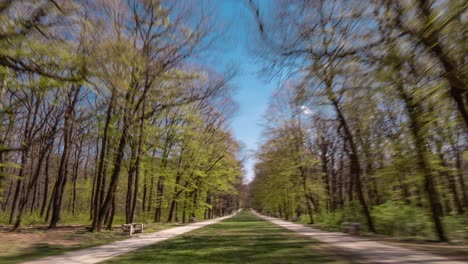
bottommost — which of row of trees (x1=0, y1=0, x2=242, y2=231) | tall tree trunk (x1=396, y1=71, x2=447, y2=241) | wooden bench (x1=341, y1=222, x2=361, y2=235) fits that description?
wooden bench (x1=341, y1=222, x2=361, y2=235)

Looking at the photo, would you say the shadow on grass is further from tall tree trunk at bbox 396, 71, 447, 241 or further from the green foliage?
the green foliage

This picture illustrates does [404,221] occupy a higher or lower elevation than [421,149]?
lower

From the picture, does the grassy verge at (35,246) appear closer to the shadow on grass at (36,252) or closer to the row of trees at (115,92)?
the shadow on grass at (36,252)

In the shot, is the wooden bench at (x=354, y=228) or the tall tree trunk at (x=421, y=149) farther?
the wooden bench at (x=354, y=228)

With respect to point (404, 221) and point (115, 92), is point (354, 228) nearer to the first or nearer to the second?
point (404, 221)

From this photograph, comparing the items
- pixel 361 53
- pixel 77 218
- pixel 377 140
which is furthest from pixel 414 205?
pixel 77 218

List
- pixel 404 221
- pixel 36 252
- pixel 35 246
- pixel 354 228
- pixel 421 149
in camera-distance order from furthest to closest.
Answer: pixel 354 228, pixel 404 221, pixel 35 246, pixel 36 252, pixel 421 149

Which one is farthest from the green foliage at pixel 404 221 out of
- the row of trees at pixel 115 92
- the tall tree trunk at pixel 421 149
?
the row of trees at pixel 115 92

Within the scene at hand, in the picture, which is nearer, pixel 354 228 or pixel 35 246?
pixel 35 246

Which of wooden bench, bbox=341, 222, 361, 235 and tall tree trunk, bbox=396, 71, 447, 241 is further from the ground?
tall tree trunk, bbox=396, 71, 447, 241

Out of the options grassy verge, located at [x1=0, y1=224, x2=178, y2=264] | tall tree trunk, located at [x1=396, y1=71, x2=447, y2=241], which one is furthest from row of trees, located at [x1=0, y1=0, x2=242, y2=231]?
tall tree trunk, located at [x1=396, y1=71, x2=447, y2=241]

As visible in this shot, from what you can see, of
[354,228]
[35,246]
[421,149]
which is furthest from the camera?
[354,228]

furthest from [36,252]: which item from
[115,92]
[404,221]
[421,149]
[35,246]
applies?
[404,221]

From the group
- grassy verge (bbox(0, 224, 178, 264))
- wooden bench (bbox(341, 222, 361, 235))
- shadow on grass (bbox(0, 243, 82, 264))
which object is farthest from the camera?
wooden bench (bbox(341, 222, 361, 235))
